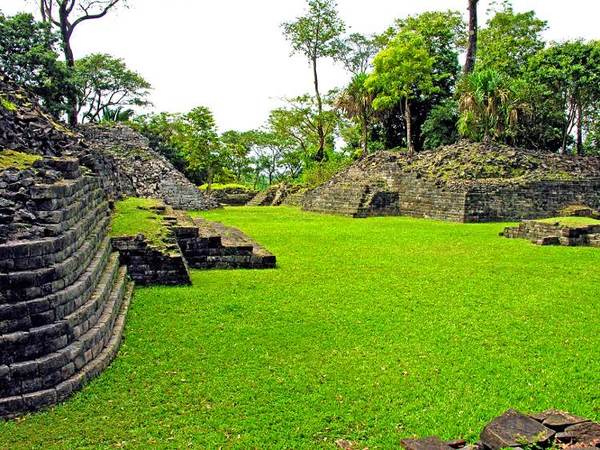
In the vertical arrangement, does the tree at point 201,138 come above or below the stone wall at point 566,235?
above

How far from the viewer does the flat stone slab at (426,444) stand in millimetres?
3750

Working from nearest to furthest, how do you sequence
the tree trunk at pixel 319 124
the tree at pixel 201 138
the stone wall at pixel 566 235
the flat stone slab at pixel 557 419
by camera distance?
the flat stone slab at pixel 557 419
the stone wall at pixel 566 235
the tree at pixel 201 138
the tree trunk at pixel 319 124

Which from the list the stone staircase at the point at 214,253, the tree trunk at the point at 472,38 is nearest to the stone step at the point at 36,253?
the stone staircase at the point at 214,253

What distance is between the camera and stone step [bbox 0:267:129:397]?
4355 mm

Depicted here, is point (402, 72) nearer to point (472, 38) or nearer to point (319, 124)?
point (472, 38)

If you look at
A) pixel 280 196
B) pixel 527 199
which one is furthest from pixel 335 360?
pixel 280 196

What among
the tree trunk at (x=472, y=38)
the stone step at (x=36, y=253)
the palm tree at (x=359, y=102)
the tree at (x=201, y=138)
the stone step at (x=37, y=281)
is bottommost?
the stone step at (x=37, y=281)

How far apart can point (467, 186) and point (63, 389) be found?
1834 cm

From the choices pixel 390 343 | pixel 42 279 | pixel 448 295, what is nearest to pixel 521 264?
pixel 448 295

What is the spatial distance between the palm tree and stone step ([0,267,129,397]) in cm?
2782

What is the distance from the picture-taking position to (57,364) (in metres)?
4.59

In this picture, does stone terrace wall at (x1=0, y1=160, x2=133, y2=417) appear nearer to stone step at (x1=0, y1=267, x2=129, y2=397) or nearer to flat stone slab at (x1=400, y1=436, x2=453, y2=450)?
stone step at (x1=0, y1=267, x2=129, y2=397)

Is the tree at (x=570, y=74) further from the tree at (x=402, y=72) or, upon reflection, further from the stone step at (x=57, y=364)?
the stone step at (x=57, y=364)

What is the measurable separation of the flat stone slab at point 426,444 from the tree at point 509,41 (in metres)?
30.1
